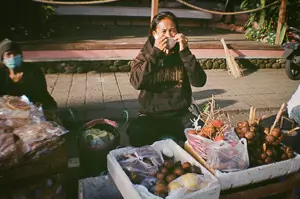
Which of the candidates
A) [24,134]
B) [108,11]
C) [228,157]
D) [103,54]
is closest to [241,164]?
[228,157]

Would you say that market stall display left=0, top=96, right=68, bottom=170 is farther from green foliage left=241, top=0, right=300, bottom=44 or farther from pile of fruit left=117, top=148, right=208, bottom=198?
green foliage left=241, top=0, right=300, bottom=44

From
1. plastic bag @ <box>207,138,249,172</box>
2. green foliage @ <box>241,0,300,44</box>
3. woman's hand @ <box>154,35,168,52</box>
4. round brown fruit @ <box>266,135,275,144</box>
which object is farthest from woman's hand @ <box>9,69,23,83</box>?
green foliage @ <box>241,0,300,44</box>

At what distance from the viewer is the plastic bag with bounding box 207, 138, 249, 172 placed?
1.93 m

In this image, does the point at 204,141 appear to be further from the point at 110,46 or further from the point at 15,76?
the point at 110,46

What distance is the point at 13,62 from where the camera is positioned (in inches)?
113

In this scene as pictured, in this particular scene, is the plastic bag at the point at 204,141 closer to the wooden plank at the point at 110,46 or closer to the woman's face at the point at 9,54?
the woman's face at the point at 9,54

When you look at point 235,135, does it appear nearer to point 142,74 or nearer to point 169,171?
point 169,171

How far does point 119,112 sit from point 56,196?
2516 millimetres

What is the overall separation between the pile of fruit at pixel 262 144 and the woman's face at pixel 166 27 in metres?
1.00

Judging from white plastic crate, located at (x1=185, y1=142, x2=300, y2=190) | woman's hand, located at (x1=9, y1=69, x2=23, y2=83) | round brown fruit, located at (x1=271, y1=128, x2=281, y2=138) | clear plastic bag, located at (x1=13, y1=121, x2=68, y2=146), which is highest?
woman's hand, located at (x1=9, y1=69, x2=23, y2=83)

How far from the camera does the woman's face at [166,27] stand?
256 cm

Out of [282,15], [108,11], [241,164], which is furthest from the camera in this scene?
[108,11]

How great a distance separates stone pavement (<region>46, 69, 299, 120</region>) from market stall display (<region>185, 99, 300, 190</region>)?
248 cm

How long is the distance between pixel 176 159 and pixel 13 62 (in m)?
1.88
